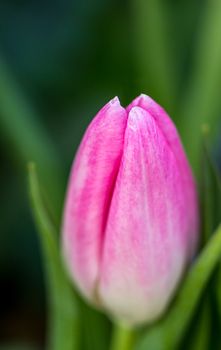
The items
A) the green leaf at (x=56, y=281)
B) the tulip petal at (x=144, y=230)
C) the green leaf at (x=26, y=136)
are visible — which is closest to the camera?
the tulip petal at (x=144, y=230)

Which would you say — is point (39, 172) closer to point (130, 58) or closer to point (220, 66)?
point (220, 66)

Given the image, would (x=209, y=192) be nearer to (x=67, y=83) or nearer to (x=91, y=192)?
(x=91, y=192)

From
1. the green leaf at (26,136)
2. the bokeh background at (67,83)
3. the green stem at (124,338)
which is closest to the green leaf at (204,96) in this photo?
the bokeh background at (67,83)

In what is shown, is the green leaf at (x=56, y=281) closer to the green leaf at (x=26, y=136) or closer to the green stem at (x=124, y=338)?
the green stem at (x=124, y=338)

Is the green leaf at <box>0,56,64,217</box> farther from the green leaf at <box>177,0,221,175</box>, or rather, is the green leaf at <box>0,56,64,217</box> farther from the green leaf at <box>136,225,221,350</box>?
the green leaf at <box>136,225,221,350</box>

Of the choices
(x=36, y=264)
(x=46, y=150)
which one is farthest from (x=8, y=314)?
(x=46, y=150)

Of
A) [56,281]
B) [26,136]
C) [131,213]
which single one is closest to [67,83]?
[26,136]
